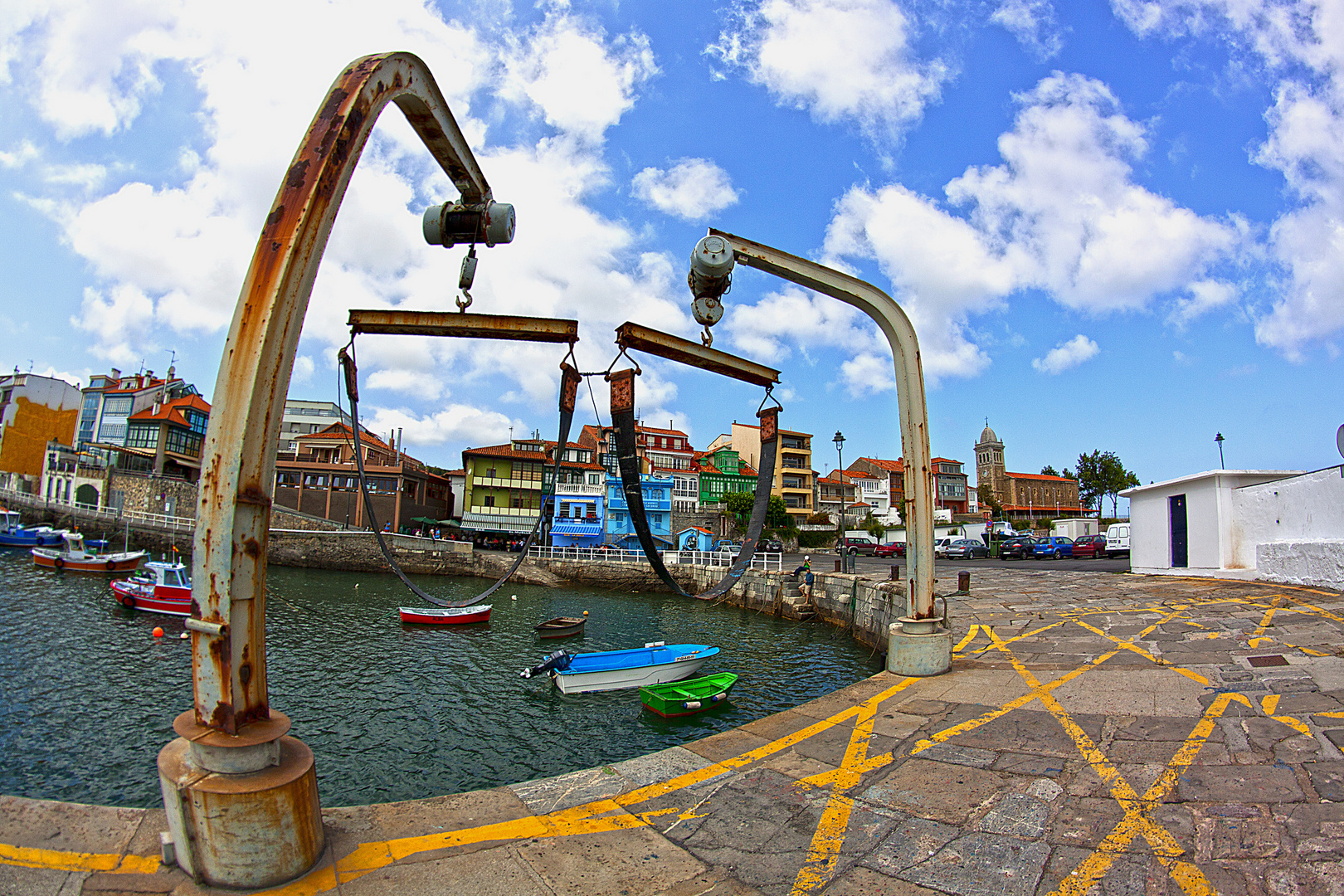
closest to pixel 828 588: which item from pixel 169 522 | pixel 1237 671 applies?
pixel 1237 671

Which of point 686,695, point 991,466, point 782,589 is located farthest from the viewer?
point 991,466

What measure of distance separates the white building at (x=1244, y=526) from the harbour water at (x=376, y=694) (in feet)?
30.4

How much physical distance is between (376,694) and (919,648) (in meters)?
12.5

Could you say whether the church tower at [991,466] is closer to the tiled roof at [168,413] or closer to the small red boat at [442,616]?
the small red boat at [442,616]

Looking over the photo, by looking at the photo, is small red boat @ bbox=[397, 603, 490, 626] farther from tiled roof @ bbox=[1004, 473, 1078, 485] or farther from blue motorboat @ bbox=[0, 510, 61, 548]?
tiled roof @ bbox=[1004, 473, 1078, 485]

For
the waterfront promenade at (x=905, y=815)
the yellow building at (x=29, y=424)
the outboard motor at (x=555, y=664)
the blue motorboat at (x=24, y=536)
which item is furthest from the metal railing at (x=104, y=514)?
the waterfront promenade at (x=905, y=815)

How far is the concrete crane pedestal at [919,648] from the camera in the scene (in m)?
7.88

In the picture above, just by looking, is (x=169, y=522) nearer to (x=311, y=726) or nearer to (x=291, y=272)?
(x=311, y=726)

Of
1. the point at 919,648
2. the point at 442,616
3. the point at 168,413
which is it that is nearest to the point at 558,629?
the point at 442,616

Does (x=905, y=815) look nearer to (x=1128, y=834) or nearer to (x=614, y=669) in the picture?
(x=1128, y=834)

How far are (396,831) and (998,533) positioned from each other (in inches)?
2334

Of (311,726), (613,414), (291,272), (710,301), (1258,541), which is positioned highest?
(710,301)

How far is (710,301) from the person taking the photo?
6816mm

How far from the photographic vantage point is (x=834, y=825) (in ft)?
13.9
